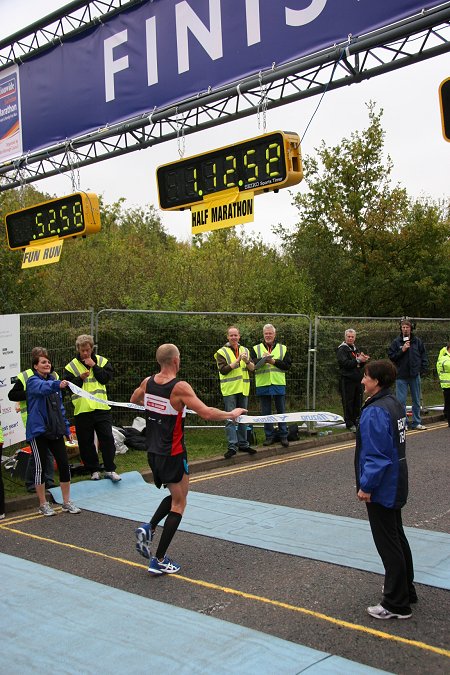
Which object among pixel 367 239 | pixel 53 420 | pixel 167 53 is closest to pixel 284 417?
pixel 53 420

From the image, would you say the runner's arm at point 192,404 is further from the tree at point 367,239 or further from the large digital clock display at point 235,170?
the tree at point 367,239

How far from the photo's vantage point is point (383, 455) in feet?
15.4

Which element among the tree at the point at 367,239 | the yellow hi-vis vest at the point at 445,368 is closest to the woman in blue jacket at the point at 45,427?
the yellow hi-vis vest at the point at 445,368

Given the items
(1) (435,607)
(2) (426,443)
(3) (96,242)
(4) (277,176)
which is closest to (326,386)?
(2) (426,443)

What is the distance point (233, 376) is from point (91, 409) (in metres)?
2.70

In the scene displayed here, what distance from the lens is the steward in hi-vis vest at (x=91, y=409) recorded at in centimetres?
905

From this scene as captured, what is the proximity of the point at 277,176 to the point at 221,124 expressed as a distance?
9.42ft

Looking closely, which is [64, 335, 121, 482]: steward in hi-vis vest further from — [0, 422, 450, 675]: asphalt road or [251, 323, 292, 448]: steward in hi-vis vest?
[251, 323, 292, 448]: steward in hi-vis vest

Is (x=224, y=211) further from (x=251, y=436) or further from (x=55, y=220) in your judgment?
(x=251, y=436)

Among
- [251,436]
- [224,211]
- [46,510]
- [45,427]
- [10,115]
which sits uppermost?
[10,115]

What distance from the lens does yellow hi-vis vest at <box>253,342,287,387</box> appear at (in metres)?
11.3

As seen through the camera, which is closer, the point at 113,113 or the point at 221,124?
the point at 221,124

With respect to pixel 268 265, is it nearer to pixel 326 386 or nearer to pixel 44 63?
pixel 326 386

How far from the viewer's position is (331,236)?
24.0 m
